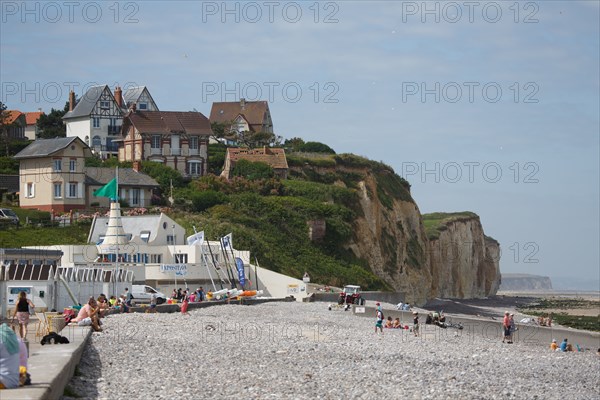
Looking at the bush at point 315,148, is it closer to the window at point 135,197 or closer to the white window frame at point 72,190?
the window at point 135,197

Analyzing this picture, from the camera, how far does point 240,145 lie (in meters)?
95.5

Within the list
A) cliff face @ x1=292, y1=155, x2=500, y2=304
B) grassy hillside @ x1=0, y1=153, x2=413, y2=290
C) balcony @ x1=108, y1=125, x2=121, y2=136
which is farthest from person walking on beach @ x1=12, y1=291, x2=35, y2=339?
balcony @ x1=108, y1=125, x2=121, y2=136

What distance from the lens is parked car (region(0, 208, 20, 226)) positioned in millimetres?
58194

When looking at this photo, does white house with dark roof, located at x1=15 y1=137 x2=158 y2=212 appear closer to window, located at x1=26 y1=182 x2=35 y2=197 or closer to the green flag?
window, located at x1=26 y1=182 x2=35 y2=197

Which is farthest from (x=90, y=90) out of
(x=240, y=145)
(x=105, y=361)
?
(x=105, y=361)

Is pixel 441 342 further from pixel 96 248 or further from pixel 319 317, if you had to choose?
pixel 96 248

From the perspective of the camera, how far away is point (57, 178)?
64.1m

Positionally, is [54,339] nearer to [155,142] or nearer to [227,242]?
[227,242]

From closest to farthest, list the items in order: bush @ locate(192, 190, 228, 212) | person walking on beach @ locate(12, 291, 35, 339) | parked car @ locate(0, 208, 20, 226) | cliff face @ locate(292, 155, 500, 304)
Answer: person walking on beach @ locate(12, 291, 35, 339)
parked car @ locate(0, 208, 20, 226)
bush @ locate(192, 190, 228, 212)
cliff face @ locate(292, 155, 500, 304)

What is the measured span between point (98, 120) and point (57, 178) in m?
18.1

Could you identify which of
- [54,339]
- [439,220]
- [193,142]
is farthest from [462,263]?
[54,339]

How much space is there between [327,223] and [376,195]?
1335 centimetres

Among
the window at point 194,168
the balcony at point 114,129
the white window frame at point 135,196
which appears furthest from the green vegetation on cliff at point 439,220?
the white window frame at point 135,196

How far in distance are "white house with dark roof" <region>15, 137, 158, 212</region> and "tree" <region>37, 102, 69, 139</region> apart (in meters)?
18.5
